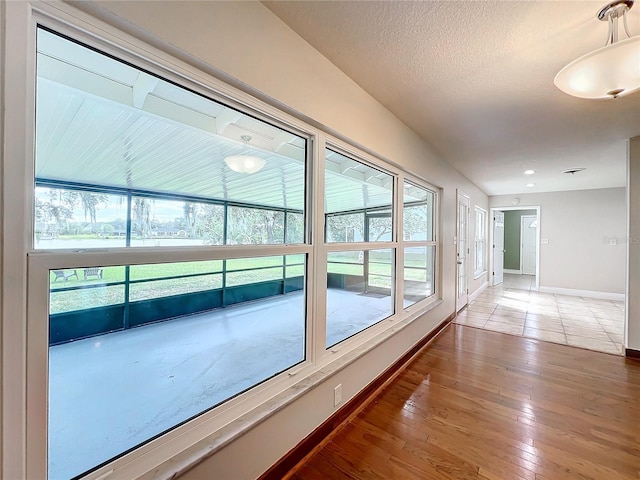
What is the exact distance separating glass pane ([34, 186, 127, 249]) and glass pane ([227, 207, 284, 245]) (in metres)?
0.46

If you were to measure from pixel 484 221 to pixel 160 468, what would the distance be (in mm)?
7508

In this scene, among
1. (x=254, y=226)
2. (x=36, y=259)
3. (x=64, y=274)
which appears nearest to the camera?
(x=36, y=259)

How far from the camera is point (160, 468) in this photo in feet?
3.36

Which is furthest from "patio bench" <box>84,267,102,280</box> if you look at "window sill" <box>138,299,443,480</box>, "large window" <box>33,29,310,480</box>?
"window sill" <box>138,299,443,480</box>

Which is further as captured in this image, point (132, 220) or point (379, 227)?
point (379, 227)

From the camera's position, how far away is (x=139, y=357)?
8.07ft

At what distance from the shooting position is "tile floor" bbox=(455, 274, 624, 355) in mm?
3510

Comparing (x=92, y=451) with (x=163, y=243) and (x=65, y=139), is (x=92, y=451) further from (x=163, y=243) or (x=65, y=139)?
(x=65, y=139)

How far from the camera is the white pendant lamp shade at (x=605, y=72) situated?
123 cm

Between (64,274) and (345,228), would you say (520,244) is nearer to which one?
(345,228)

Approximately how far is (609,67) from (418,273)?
2411mm

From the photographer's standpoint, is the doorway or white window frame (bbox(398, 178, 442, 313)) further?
the doorway

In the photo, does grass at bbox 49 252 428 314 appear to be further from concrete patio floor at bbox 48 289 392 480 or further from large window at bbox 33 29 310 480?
concrete patio floor at bbox 48 289 392 480

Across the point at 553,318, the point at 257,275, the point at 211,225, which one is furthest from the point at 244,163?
the point at 553,318
